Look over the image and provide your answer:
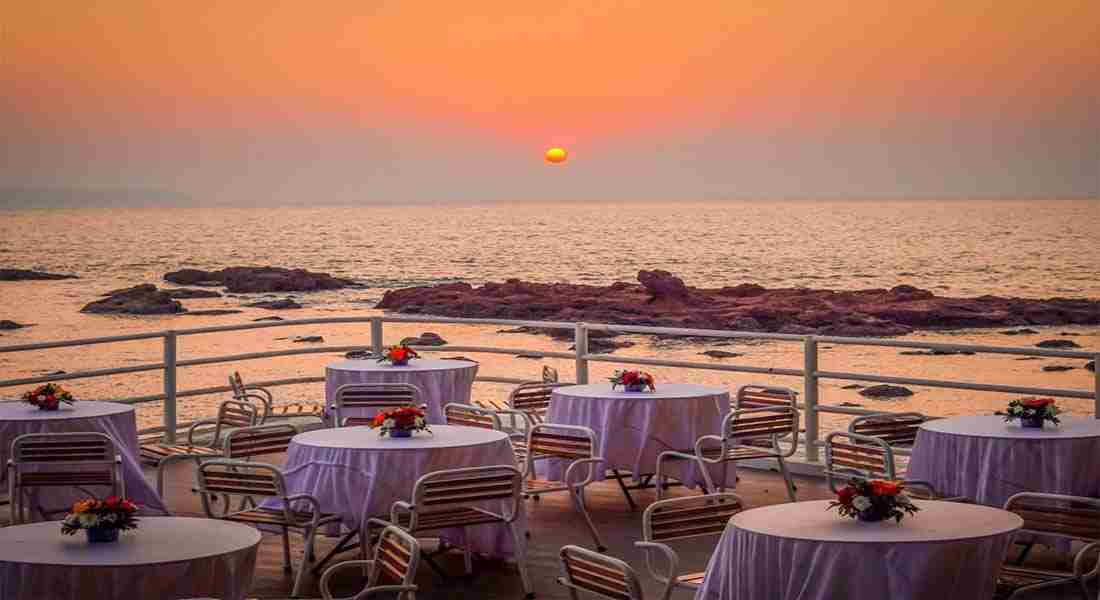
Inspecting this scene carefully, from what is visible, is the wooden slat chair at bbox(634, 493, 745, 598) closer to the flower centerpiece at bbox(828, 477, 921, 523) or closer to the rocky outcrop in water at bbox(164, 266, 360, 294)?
the flower centerpiece at bbox(828, 477, 921, 523)

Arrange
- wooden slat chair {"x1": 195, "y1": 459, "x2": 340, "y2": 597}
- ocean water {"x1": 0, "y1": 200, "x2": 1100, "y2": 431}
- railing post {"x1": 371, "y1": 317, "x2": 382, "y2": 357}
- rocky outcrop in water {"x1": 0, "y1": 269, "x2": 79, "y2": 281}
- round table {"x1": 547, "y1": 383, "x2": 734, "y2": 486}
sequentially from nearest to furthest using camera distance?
wooden slat chair {"x1": 195, "y1": 459, "x2": 340, "y2": 597} → round table {"x1": 547, "y1": 383, "x2": 734, "y2": 486} → railing post {"x1": 371, "y1": 317, "x2": 382, "y2": 357} → ocean water {"x1": 0, "y1": 200, "x2": 1100, "y2": 431} → rocky outcrop in water {"x1": 0, "y1": 269, "x2": 79, "y2": 281}

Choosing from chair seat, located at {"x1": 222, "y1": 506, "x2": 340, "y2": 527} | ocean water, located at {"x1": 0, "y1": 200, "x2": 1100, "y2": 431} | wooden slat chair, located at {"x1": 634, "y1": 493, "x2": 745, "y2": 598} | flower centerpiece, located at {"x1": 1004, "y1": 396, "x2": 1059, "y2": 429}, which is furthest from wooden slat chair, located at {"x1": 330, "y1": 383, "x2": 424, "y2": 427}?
ocean water, located at {"x1": 0, "y1": 200, "x2": 1100, "y2": 431}

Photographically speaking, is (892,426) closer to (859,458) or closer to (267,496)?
(859,458)

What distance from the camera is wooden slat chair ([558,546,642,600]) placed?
4992 mm

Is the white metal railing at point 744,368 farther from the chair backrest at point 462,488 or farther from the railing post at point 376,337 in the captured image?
the chair backrest at point 462,488

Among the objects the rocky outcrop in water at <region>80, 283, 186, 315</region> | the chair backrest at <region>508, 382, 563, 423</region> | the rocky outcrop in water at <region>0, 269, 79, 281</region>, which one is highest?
the chair backrest at <region>508, 382, 563, 423</region>

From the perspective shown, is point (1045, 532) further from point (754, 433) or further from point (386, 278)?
point (386, 278)

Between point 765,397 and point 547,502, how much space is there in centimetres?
164

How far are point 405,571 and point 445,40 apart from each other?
4508 centimetres

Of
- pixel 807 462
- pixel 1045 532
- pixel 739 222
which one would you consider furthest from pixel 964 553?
pixel 739 222

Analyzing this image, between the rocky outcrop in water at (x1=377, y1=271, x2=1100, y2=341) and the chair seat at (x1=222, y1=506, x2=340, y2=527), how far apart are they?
186 feet

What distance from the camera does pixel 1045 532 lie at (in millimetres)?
6527

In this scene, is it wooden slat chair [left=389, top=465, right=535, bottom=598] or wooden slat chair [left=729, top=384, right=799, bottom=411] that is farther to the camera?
wooden slat chair [left=729, top=384, right=799, bottom=411]

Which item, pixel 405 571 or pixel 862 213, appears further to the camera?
pixel 862 213
